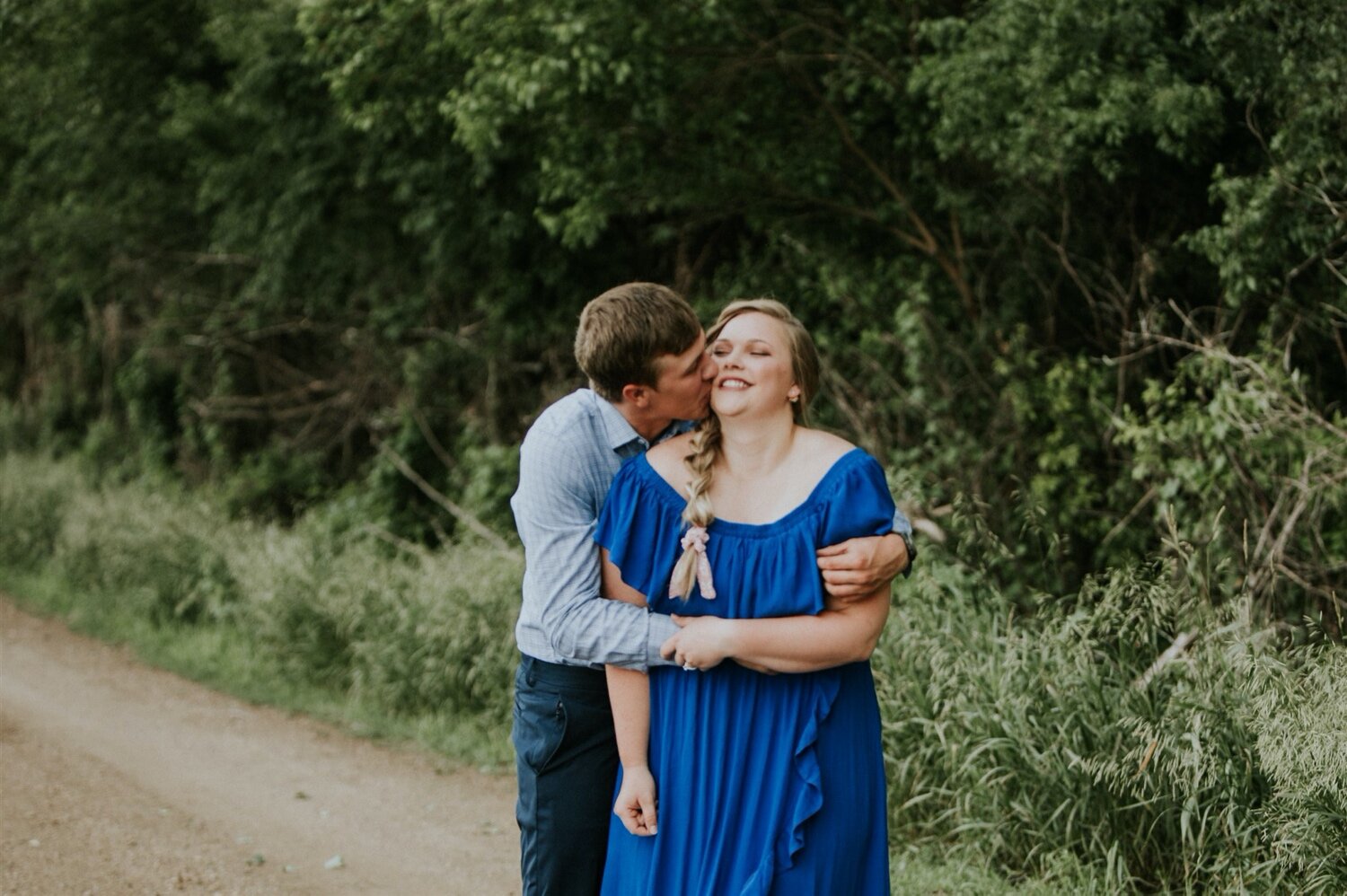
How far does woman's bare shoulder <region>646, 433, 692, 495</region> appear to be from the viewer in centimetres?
288

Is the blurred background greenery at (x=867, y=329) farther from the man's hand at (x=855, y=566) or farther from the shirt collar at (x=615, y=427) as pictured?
the shirt collar at (x=615, y=427)

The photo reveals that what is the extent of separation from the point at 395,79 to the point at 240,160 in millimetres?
4514

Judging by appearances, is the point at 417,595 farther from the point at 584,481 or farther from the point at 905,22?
the point at 584,481

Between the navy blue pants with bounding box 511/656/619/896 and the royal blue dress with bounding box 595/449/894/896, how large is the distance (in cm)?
30

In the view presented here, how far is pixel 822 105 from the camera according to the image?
937 cm

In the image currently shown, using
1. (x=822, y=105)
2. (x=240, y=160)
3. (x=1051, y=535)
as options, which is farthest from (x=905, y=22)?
(x=240, y=160)

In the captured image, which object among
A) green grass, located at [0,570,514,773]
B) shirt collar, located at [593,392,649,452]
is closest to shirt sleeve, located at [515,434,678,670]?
shirt collar, located at [593,392,649,452]

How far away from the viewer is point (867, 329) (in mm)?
9336

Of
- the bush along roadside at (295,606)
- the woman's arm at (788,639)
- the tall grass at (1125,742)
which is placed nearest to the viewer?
the woman's arm at (788,639)

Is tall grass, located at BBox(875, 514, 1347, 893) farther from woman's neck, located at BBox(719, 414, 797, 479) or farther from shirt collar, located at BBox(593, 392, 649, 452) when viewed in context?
shirt collar, located at BBox(593, 392, 649, 452)

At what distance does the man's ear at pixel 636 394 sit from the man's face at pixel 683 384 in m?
0.01

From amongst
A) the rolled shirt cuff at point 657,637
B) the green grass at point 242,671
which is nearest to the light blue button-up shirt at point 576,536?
the rolled shirt cuff at point 657,637

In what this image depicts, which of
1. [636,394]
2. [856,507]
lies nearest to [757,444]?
[856,507]

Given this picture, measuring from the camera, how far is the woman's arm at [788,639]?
2.71 meters
